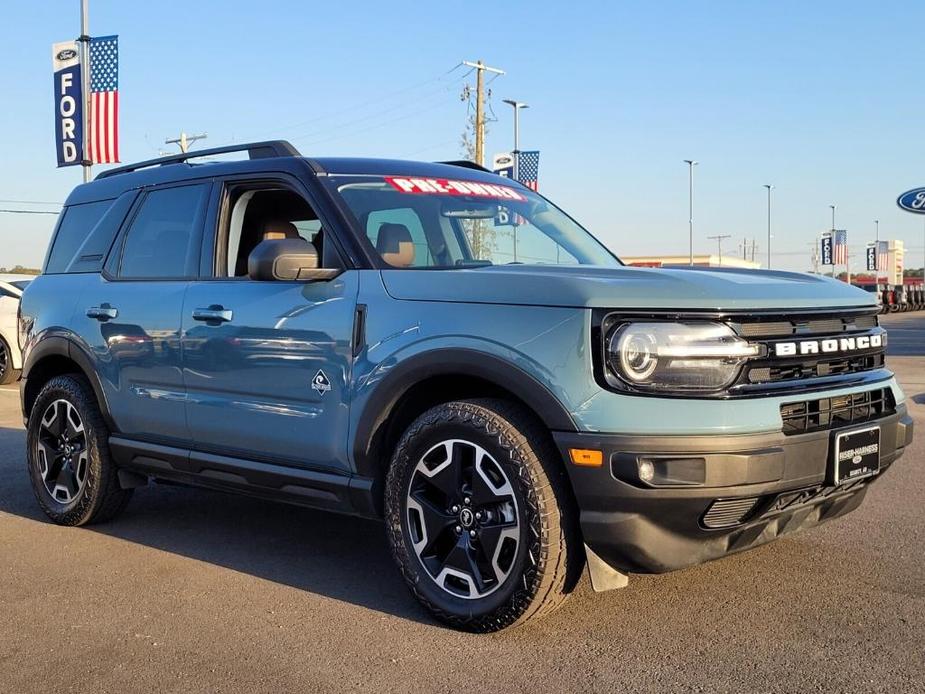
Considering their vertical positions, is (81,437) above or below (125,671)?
above

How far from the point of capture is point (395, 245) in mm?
4457

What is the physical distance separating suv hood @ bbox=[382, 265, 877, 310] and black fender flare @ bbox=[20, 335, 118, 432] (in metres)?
2.16

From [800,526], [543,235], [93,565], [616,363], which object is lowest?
A: [93,565]

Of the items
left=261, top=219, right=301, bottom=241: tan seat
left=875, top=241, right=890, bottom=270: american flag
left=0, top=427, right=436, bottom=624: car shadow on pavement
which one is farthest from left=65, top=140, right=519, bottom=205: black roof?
left=875, top=241, right=890, bottom=270: american flag

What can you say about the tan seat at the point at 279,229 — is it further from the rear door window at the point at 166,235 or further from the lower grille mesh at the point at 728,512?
the lower grille mesh at the point at 728,512

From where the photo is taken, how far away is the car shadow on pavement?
443 centimetres

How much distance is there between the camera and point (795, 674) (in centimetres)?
330

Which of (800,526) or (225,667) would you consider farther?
(800,526)

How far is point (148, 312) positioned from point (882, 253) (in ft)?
236

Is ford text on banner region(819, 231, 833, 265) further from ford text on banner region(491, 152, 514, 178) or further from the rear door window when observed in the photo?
the rear door window

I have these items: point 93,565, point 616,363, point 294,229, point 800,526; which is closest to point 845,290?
point 800,526

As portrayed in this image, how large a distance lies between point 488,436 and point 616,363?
553 millimetres

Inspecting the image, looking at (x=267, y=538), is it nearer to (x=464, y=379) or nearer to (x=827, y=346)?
(x=464, y=379)

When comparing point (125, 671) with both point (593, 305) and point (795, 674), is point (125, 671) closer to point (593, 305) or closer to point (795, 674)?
point (593, 305)
